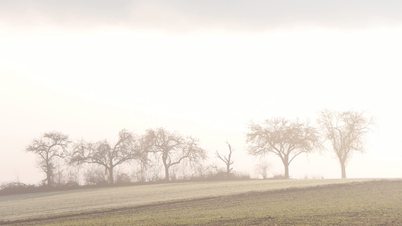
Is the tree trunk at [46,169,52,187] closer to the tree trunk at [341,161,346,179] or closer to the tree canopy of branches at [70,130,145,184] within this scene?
the tree canopy of branches at [70,130,145,184]

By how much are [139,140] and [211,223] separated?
7638 centimetres

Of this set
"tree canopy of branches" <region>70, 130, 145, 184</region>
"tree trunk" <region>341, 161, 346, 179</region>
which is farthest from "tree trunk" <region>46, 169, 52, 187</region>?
"tree trunk" <region>341, 161, 346, 179</region>

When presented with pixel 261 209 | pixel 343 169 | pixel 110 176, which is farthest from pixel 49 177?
pixel 261 209

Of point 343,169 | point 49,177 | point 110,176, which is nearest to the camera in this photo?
point 49,177

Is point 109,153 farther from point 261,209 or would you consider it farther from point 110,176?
point 261,209

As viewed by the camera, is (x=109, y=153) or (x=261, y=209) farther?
(x=109, y=153)

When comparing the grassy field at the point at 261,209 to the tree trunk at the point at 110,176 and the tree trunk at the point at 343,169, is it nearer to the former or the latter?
the tree trunk at the point at 110,176

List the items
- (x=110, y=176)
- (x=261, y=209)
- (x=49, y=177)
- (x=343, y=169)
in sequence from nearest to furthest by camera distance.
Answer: (x=261, y=209)
(x=49, y=177)
(x=110, y=176)
(x=343, y=169)

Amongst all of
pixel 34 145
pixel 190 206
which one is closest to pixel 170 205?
pixel 190 206

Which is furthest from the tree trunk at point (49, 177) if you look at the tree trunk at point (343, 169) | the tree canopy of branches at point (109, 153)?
the tree trunk at point (343, 169)

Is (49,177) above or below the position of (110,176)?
above

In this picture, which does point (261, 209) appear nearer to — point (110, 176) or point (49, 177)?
point (110, 176)

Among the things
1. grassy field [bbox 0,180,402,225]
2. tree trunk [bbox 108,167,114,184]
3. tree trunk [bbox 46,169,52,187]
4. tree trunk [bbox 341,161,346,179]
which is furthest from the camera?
tree trunk [bbox 341,161,346,179]

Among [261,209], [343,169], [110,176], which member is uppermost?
[110,176]
